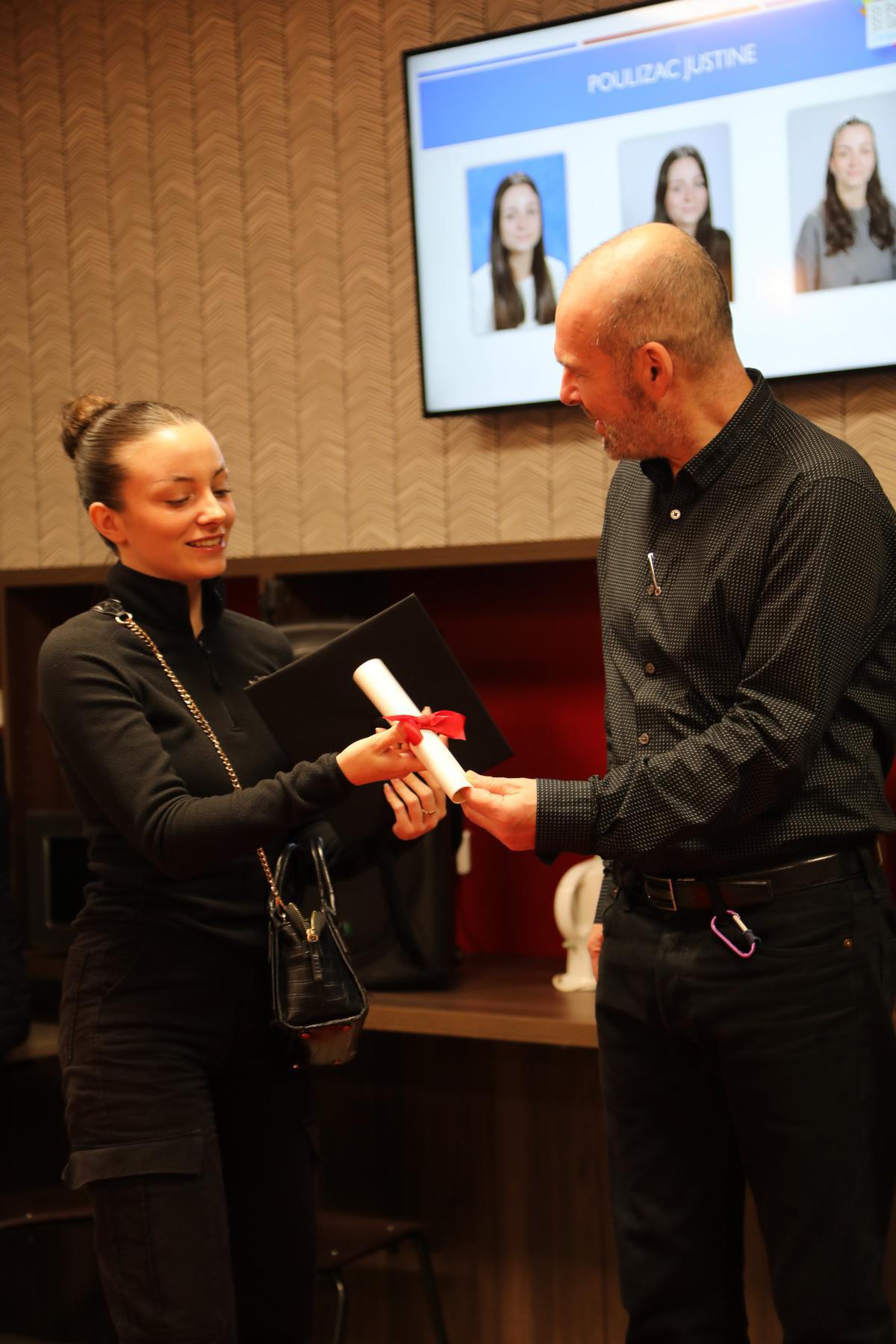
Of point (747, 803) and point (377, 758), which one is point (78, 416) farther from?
point (747, 803)

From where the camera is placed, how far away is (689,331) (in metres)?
1.73

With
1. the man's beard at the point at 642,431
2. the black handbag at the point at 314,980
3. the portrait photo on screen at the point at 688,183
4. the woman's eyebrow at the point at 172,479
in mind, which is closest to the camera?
the man's beard at the point at 642,431

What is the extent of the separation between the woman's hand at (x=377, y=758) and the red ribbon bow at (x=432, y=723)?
0.04 ft

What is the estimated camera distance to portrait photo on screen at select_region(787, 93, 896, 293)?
8.06ft

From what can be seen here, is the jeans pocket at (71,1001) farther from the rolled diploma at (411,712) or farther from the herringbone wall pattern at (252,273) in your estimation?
the herringbone wall pattern at (252,273)

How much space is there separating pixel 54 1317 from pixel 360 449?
209 cm

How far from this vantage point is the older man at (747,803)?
1.65m

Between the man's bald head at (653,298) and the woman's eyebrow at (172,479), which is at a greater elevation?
the man's bald head at (653,298)

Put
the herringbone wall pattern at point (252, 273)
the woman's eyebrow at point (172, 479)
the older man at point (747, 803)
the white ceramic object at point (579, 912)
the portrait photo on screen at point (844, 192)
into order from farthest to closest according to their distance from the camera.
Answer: the herringbone wall pattern at point (252, 273) < the white ceramic object at point (579, 912) < the portrait photo on screen at point (844, 192) < the woman's eyebrow at point (172, 479) < the older man at point (747, 803)

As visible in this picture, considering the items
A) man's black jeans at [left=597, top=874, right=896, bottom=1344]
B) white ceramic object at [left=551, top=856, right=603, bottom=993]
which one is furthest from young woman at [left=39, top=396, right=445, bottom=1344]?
white ceramic object at [left=551, top=856, right=603, bottom=993]

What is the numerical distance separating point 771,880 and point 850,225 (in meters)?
1.34

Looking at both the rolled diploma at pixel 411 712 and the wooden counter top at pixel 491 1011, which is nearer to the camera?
the rolled diploma at pixel 411 712

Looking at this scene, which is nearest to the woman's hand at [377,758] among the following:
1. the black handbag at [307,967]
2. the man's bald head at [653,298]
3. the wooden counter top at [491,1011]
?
the black handbag at [307,967]

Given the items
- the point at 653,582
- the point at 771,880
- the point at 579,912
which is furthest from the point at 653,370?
the point at 579,912
